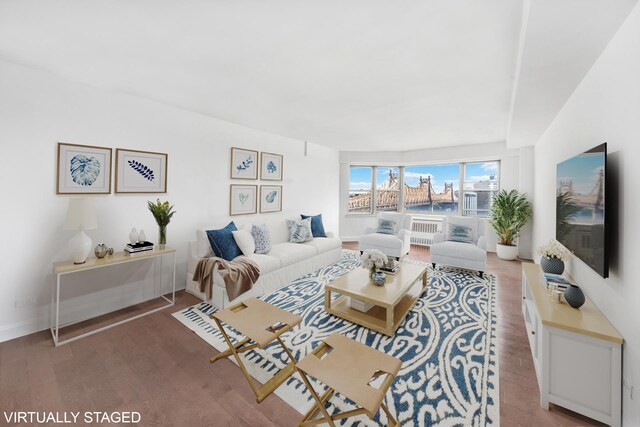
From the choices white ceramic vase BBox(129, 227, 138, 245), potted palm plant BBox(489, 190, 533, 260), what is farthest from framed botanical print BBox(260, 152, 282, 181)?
potted palm plant BBox(489, 190, 533, 260)

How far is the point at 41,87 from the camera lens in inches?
98.7

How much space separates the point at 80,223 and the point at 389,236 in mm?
4683

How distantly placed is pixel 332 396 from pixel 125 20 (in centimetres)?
298

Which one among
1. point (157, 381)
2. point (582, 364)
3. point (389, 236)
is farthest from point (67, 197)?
point (389, 236)

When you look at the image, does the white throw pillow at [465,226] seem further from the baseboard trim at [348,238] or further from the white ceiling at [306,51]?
the baseboard trim at [348,238]

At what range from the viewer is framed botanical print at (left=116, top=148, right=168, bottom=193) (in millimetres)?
3074

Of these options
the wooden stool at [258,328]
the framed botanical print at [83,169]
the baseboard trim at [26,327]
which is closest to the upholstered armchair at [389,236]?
the wooden stool at [258,328]

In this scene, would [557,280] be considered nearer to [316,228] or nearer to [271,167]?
[316,228]

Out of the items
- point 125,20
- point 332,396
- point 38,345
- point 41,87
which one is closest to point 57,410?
point 38,345

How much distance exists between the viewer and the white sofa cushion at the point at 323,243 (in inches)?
180

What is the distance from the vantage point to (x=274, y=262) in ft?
11.8

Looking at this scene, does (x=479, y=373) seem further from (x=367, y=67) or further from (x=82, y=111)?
(x=82, y=111)

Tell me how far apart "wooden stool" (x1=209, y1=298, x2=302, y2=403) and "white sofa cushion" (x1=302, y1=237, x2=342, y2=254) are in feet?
7.25

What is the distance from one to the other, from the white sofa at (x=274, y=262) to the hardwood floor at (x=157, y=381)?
25.2 inches
